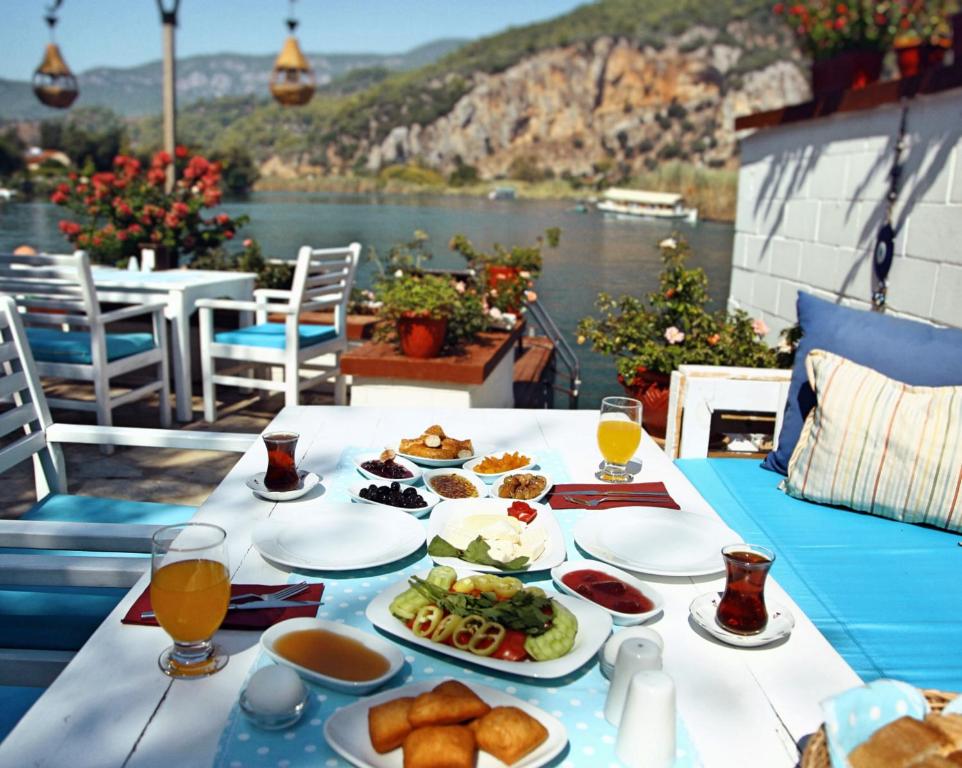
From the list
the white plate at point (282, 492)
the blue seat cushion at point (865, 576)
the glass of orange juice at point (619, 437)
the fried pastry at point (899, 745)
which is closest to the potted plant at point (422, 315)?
the blue seat cushion at point (865, 576)

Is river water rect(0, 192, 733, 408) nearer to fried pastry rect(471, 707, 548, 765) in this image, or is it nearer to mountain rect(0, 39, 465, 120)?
mountain rect(0, 39, 465, 120)

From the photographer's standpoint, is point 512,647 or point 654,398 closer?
point 512,647

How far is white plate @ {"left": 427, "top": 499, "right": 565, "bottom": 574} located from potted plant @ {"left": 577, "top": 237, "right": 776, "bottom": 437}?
1.65 metres

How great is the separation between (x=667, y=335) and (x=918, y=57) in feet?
4.34

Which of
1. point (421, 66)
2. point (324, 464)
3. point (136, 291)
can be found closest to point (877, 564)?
point (324, 464)

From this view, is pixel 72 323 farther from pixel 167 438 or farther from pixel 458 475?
pixel 458 475

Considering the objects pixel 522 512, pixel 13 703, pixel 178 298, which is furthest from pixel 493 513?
pixel 178 298

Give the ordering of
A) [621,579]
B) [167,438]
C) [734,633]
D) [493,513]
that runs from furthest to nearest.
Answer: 1. [167,438]
2. [493,513]
3. [621,579]
4. [734,633]

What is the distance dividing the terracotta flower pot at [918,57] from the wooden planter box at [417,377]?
1832mm

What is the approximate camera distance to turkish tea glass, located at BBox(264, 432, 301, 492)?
1321 millimetres

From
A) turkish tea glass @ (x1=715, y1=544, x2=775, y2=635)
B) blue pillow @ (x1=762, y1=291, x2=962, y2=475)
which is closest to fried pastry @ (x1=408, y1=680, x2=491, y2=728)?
turkish tea glass @ (x1=715, y1=544, x2=775, y2=635)

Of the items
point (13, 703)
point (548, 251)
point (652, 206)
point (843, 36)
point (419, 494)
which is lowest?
point (13, 703)

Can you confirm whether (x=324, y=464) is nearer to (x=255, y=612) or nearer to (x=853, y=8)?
(x=255, y=612)

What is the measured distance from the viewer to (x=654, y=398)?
2.87m
